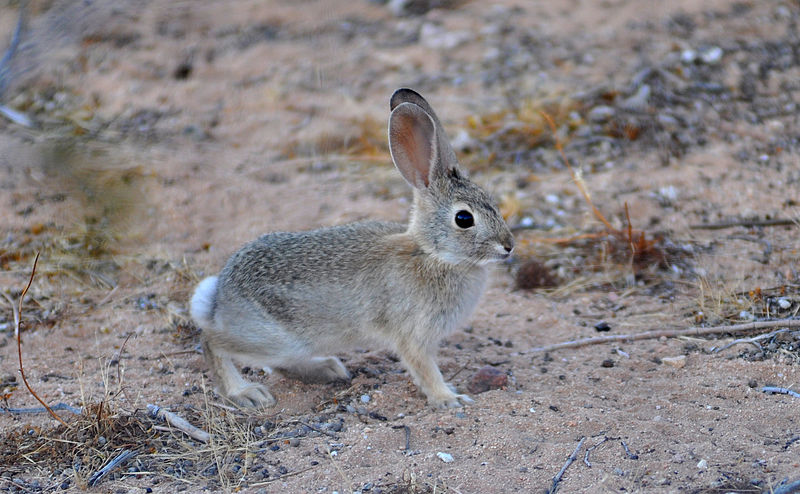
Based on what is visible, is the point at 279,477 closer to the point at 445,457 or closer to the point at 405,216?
the point at 445,457

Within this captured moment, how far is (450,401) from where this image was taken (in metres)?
4.44

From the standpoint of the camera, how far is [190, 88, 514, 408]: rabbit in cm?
455

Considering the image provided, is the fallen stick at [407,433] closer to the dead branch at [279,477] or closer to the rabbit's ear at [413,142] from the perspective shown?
the dead branch at [279,477]

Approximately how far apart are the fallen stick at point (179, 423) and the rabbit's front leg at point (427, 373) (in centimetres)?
112

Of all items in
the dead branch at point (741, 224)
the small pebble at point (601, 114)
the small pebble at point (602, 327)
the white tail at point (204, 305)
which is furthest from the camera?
the small pebble at point (601, 114)

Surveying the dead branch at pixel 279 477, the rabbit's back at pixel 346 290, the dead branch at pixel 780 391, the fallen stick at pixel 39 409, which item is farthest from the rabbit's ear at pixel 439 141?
the fallen stick at pixel 39 409

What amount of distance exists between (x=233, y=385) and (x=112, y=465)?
36.0 inches

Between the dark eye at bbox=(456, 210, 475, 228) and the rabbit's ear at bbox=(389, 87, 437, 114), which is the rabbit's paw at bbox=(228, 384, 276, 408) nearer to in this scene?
the dark eye at bbox=(456, 210, 475, 228)

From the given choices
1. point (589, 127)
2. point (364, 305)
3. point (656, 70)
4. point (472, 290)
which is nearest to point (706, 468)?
point (472, 290)

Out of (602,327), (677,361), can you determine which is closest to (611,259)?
(602,327)

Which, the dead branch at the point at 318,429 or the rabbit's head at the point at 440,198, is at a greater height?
the rabbit's head at the point at 440,198

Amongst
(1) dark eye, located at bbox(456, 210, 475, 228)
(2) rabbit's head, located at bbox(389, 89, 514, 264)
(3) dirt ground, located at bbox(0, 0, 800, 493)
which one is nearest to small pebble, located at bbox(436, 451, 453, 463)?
(3) dirt ground, located at bbox(0, 0, 800, 493)

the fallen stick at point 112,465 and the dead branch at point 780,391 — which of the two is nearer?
the fallen stick at point 112,465

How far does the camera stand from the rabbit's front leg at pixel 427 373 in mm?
4477
